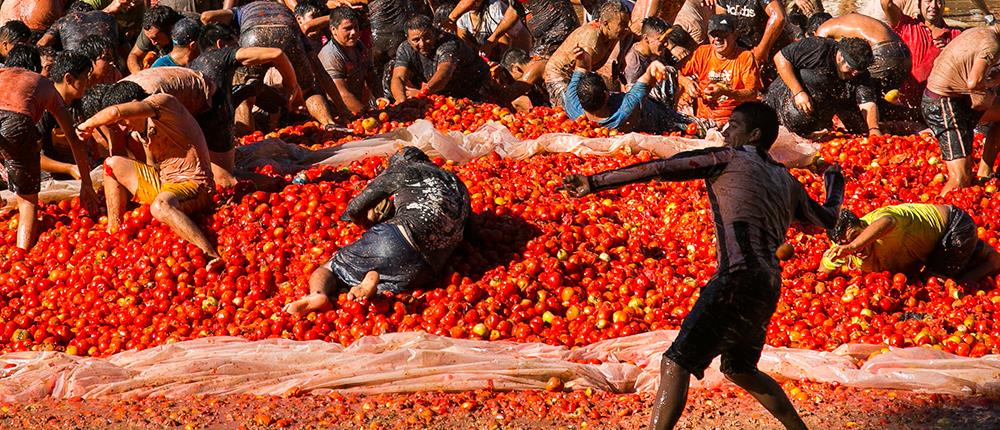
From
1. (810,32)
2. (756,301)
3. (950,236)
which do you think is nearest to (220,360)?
(756,301)

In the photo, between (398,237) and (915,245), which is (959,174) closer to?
(915,245)

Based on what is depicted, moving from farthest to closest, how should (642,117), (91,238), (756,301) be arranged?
(642,117), (91,238), (756,301)

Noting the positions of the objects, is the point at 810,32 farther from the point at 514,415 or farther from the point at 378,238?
the point at 514,415

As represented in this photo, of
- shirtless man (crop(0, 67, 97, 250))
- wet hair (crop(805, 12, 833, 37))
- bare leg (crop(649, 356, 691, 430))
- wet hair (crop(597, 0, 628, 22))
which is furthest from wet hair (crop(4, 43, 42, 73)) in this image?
wet hair (crop(805, 12, 833, 37))

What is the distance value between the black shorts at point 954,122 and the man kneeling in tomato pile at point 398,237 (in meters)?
3.50

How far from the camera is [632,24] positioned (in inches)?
486

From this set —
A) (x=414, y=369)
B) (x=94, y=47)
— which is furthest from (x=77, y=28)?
(x=414, y=369)

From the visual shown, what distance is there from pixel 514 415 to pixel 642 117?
15.0ft

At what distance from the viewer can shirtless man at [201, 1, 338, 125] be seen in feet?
33.1

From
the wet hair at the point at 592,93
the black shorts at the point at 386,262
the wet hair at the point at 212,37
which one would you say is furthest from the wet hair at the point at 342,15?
the black shorts at the point at 386,262

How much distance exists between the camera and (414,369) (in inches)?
238

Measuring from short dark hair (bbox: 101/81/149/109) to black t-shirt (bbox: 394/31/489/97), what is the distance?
379cm

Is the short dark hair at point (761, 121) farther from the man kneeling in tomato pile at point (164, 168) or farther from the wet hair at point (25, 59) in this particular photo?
the wet hair at point (25, 59)

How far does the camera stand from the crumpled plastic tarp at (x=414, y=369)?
5879mm
